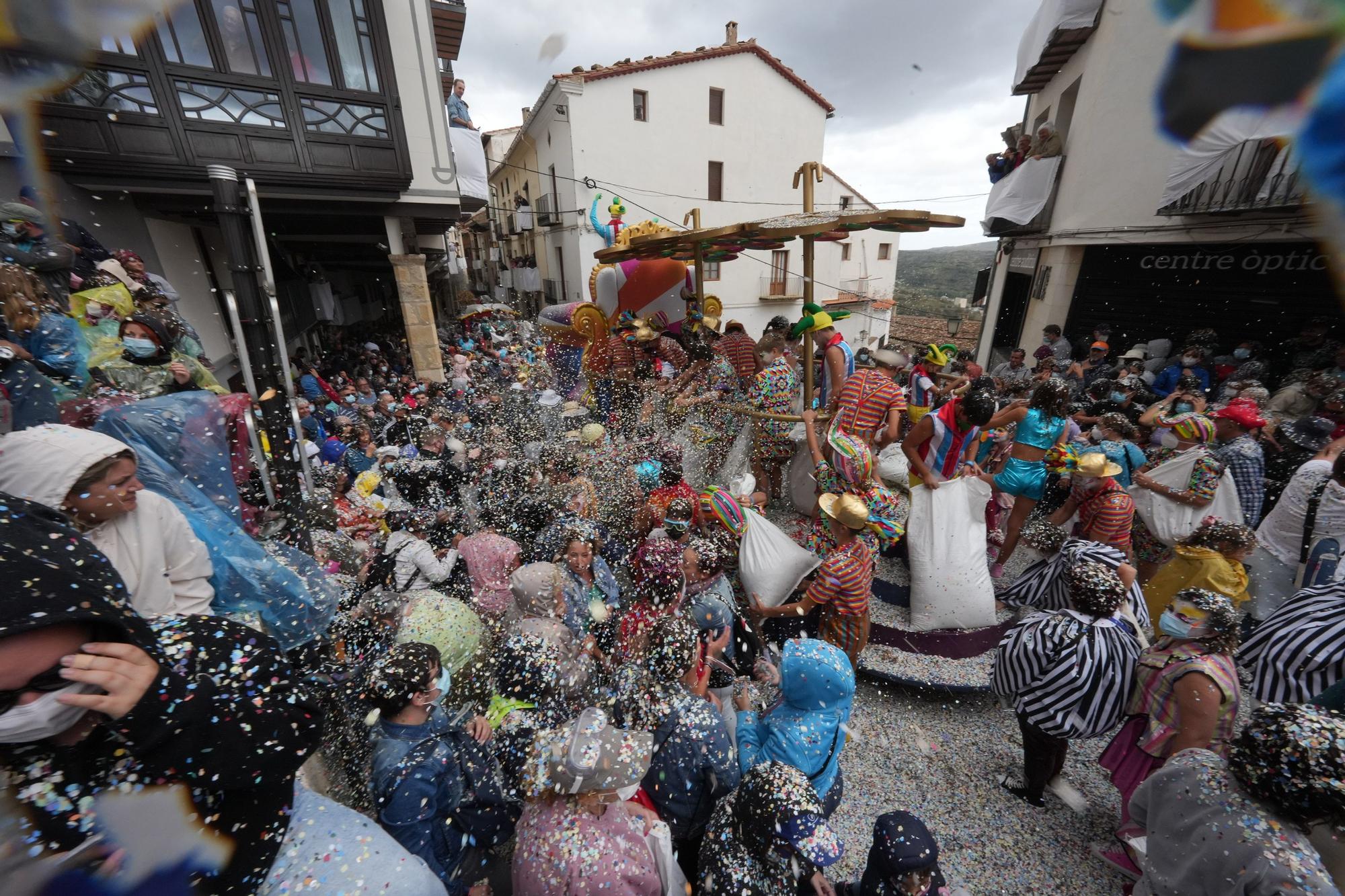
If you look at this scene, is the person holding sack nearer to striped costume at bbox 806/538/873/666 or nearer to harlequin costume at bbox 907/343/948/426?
harlequin costume at bbox 907/343/948/426

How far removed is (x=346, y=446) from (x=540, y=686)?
183 inches

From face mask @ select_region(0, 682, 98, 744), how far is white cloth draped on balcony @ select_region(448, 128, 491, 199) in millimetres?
9408

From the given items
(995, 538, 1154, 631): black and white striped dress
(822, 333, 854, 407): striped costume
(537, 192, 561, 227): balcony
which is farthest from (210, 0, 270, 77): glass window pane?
(537, 192, 561, 227): balcony

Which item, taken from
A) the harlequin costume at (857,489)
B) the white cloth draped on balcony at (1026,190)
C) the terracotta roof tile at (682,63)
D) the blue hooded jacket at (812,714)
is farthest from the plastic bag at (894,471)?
the terracotta roof tile at (682,63)


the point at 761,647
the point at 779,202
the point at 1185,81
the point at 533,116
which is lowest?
the point at 761,647

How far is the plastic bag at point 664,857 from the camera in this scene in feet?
5.13

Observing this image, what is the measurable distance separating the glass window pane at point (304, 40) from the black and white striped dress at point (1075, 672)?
32.6 ft

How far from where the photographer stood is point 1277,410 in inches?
185

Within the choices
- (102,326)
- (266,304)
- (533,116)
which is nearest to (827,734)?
(266,304)

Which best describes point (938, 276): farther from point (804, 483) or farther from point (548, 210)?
point (804, 483)

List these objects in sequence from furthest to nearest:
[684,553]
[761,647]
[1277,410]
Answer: [1277,410] → [761,647] → [684,553]

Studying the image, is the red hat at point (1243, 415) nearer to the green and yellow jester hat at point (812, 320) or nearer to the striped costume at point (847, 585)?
the green and yellow jester hat at point (812, 320)

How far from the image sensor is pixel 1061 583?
10.4 ft

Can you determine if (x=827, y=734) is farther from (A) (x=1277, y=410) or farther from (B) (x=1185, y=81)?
(A) (x=1277, y=410)
